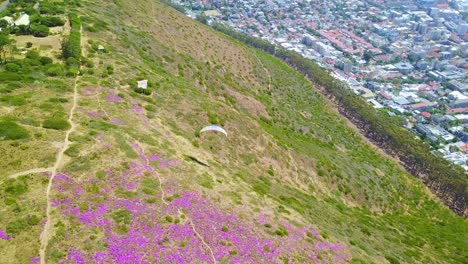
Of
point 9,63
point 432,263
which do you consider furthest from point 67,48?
point 432,263

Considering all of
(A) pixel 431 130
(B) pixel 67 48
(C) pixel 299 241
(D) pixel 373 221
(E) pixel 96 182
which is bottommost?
(A) pixel 431 130

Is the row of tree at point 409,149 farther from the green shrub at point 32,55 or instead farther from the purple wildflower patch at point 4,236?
the purple wildflower patch at point 4,236

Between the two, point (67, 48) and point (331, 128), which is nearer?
point (67, 48)

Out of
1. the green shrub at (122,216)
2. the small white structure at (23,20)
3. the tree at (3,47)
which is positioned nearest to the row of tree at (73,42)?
the small white structure at (23,20)

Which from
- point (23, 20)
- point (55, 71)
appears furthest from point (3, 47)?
point (23, 20)

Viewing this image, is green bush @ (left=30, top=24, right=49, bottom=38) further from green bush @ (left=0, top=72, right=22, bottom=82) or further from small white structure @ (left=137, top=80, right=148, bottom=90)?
small white structure @ (left=137, top=80, right=148, bottom=90)

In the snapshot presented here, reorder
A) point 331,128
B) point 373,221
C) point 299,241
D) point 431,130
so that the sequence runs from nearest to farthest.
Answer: point 299,241 → point 373,221 → point 331,128 → point 431,130

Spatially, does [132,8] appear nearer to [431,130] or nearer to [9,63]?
[9,63]
